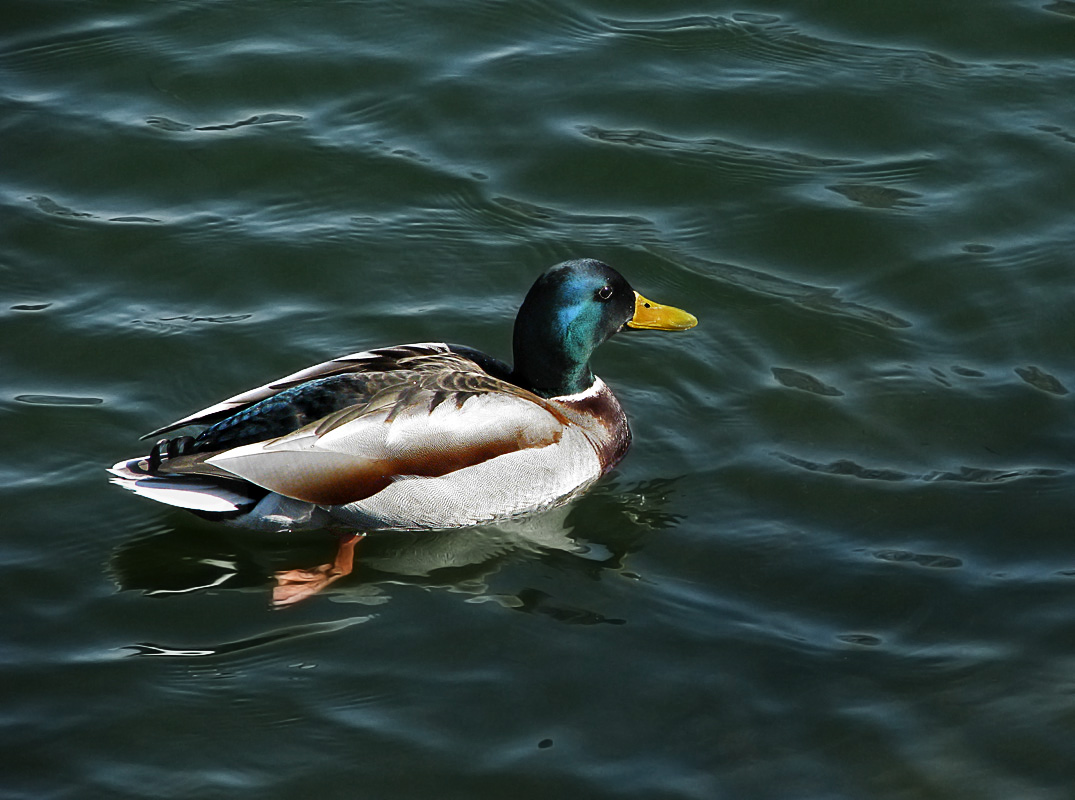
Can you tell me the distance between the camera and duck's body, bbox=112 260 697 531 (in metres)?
6.66

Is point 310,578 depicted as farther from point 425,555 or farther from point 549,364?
point 549,364

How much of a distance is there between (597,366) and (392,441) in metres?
1.80

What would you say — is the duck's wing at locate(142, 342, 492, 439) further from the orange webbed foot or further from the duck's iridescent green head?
the orange webbed foot

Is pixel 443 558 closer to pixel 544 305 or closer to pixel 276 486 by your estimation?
pixel 276 486

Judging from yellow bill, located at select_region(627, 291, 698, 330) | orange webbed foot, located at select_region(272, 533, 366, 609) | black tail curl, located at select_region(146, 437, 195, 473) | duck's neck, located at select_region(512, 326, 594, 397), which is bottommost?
orange webbed foot, located at select_region(272, 533, 366, 609)

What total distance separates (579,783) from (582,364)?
266 cm

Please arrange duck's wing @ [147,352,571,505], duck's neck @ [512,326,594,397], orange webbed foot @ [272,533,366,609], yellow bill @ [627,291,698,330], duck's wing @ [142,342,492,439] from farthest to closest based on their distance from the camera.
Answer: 1. yellow bill @ [627,291,698,330]
2. duck's neck @ [512,326,594,397]
3. duck's wing @ [142,342,492,439]
4. duck's wing @ [147,352,571,505]
5. orange webbed foot @ [272,533,366,609]

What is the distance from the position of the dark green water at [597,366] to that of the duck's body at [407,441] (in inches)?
8.1

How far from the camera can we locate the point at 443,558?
6855mm

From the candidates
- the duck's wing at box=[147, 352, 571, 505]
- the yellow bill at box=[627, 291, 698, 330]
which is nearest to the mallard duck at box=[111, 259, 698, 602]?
the duck's wing at box=[147, 352, 571, 505]

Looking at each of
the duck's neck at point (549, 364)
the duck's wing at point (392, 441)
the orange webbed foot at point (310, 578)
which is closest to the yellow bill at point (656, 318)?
the duck's neck at point (549, 364)

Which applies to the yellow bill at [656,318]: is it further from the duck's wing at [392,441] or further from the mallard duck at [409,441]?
the duck's wing at [392,441]

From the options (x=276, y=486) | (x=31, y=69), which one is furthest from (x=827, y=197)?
Result: (x=31, y=69)

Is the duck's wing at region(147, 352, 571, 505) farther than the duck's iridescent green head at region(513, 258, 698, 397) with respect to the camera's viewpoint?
No
